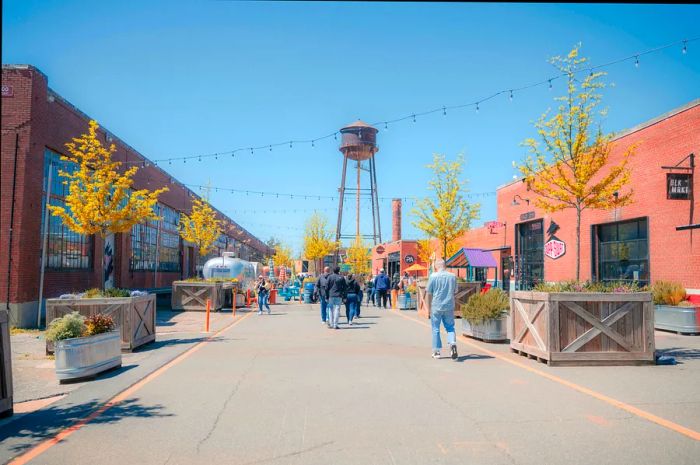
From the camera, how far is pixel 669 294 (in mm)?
16219

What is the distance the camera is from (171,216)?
37.8 meters

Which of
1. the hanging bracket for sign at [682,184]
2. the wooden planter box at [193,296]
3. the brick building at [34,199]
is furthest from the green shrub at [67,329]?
the hanging bracket for sign at [682,184]

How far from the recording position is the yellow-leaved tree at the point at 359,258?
5691 centimetres

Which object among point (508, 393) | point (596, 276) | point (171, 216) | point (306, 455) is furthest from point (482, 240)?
point (306, 455)

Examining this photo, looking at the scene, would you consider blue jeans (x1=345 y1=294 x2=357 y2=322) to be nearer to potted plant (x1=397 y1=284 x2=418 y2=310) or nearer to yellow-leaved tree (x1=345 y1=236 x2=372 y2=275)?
potted plant (x1=397 y1=284 x2=418 y2=310)

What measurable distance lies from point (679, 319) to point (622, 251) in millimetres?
6068

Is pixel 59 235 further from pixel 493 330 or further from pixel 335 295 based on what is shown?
pixel 493 330

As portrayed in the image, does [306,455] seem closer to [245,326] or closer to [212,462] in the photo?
[212,462]

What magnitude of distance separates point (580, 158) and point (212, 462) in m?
10.2

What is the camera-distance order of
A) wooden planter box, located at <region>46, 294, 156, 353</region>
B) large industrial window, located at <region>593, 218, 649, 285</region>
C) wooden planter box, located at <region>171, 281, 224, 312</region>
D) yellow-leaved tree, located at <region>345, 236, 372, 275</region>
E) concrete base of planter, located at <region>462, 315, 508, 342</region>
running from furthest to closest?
yellow-leaved tree, located at <region>345, 236, 372, 275</region> < wooden planter box, located at <region>171, 281, 224, 312</region> < large industrial window, located at <region>593, 218, 649, 285</region> < concrete base of planter, located at <region>462, 315, 508, 342</region> < wooden planter box, located at <region>46, 294, 156, 353</region>

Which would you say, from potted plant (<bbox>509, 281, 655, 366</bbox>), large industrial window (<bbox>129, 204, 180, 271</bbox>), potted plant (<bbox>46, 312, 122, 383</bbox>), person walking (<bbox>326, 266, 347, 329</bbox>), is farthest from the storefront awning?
potted plant (<bbox>46, 312, 122, 383</bbox>)

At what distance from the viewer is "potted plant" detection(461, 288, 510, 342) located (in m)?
12.8

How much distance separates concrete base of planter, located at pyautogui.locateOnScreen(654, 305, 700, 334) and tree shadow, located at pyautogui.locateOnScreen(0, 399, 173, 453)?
1386 cm

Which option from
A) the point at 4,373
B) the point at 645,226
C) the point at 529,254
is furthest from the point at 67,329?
the point at 529,254
